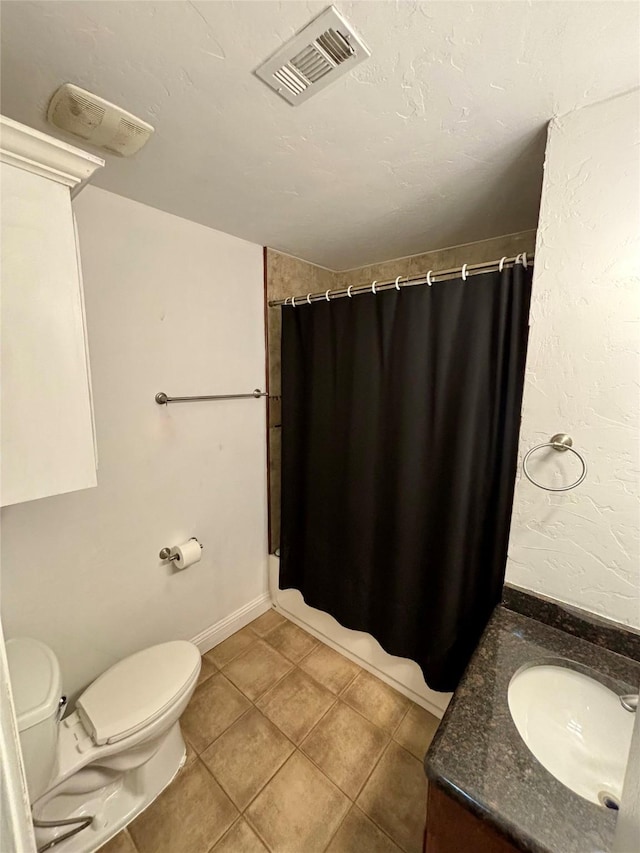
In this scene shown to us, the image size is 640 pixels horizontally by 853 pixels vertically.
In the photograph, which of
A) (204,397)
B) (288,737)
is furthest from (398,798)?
(204,397)

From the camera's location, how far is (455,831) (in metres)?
0.65

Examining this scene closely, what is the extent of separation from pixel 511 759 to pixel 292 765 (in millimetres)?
1070

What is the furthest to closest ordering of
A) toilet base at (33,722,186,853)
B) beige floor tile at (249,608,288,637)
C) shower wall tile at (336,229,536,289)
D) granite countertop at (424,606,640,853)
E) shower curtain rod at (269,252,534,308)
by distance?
beige floor tile at (249,608,288,637) < shower wall tile at (336,229,536,289) < shower curtain rod at (269,252,534,308) < toilet base at (33,722,186,853) < granite countertop at (424,606,640,853)

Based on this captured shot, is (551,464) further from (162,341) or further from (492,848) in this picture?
(162,341)

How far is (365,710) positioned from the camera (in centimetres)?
155

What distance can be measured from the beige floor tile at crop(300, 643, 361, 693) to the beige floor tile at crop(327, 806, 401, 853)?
0.49 m

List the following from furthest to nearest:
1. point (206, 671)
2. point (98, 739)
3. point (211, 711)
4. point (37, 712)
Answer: point (206, 671), point (211, 711), point (98, 739), point (37, 712)

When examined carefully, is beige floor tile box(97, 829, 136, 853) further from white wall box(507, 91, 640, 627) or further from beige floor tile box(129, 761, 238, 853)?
white wall box(507, 91, 640, 627)

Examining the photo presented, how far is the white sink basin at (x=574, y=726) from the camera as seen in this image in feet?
2.43

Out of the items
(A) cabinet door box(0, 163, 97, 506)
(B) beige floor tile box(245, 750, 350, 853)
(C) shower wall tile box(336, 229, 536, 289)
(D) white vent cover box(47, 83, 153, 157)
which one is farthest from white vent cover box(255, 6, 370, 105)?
(B) beige floor tile box(245, 750, 350, 853)

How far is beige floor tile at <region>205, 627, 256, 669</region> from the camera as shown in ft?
5.96

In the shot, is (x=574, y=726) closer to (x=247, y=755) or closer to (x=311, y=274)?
(x=247, y=755)

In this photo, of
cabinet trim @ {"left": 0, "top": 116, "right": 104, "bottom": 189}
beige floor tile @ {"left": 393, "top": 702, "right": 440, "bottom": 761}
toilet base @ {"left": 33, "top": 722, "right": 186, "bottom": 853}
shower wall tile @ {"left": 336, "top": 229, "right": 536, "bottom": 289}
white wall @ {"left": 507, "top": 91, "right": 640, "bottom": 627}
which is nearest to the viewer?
cabinet trim @ {"left": 0, "top": 116, "right": 104, "bottom": 189}

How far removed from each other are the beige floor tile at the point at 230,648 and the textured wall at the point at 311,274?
1.67ft
